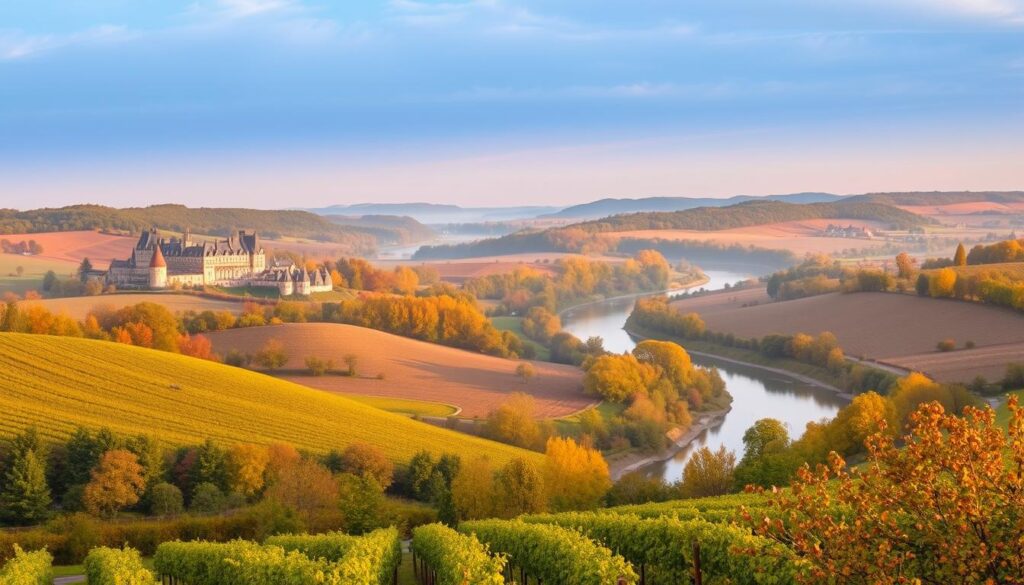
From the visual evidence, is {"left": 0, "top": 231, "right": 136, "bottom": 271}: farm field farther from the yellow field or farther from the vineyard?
the vineyard

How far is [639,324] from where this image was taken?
83.1 metres

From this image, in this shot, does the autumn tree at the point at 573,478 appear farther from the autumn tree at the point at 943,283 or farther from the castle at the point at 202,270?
the castle at the point at 202,270

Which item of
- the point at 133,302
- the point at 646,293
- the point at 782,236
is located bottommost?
the point at 646,293

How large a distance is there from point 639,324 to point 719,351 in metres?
13.2

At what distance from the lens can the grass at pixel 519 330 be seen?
66.2 metres

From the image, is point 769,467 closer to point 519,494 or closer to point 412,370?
point 519,494

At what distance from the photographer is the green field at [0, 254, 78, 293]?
84.8 metres

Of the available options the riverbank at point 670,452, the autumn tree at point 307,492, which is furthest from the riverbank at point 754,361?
the autumn tree at point 307,492

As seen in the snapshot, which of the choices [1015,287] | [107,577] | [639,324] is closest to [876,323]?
[1015,287]

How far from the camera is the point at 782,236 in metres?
152

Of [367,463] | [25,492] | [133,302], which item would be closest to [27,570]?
[25,492]

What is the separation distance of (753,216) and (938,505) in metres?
169

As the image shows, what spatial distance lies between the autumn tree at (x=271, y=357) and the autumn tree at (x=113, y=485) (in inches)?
933

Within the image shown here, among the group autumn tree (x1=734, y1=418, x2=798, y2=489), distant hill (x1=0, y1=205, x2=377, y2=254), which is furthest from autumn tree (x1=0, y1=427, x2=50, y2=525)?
distant hill (x1=0, y1=205, x2=377, y2=254)
